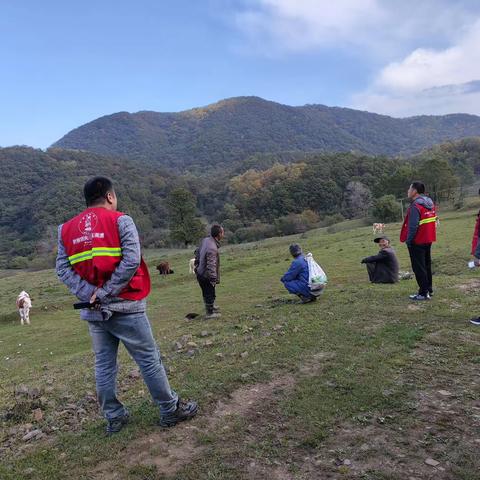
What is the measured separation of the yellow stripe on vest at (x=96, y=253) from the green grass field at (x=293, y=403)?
6.42 ft

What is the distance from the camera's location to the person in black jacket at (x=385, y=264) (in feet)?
41.5

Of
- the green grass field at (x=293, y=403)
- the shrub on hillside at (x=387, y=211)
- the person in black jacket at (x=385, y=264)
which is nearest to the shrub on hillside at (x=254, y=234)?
the shrub on hillside at (x=387, y=211)

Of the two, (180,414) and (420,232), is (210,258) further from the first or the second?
(180,414)

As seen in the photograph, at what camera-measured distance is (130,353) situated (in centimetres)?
463

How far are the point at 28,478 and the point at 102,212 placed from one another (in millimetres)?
2649

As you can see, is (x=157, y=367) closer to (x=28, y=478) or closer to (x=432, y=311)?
(x=28, y=478)

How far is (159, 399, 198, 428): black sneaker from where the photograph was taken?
4.77 m

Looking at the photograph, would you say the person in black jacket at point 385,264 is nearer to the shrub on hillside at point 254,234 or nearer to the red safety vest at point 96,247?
the red safety vest at point 96,247

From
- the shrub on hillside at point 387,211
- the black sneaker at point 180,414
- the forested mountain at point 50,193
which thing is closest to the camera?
the black sneaker at point 180,414

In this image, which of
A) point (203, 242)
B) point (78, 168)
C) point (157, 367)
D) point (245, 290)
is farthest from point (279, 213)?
point (157, 367)

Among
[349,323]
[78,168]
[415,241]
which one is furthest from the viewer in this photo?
[78,168]

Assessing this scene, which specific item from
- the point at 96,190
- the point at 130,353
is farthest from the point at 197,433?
the point at 96,190

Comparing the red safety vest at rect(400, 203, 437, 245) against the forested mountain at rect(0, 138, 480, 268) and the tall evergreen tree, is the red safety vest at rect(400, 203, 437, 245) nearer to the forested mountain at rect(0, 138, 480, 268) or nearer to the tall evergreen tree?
the tall evergreen tree

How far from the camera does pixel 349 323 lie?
839 centimetres
